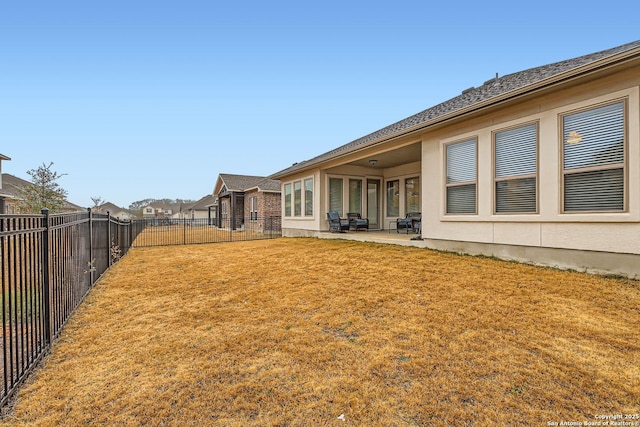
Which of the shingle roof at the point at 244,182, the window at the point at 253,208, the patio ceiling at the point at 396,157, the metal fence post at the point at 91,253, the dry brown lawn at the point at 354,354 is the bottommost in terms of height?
the dry brown lawn at the point at 354,354

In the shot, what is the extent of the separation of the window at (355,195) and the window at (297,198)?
2.63 meters

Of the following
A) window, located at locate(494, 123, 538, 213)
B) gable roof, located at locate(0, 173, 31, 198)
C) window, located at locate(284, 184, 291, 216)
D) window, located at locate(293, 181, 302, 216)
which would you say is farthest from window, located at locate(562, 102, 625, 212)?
gable roof, located at locate(0, 173, 31, 198)

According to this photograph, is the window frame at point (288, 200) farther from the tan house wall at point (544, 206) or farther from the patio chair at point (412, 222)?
the tan house wall at point (544, 206)

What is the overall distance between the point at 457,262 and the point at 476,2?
11.3 m

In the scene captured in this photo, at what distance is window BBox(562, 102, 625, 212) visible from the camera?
472cm

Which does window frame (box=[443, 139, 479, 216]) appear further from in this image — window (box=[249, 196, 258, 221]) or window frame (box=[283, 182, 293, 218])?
window (box=[249, 196, 258, 221])

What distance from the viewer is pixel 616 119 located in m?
4.75

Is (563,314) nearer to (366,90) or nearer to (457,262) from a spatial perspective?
(457,262)

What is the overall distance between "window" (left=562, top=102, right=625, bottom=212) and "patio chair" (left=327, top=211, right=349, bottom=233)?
707 centimetres

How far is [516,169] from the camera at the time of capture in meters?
6.05

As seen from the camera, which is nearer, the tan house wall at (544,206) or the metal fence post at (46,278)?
the metal fence post at (46,278)

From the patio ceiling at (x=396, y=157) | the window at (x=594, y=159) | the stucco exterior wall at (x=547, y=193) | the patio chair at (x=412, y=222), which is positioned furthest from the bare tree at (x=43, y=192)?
the window at (x=594, y=159)

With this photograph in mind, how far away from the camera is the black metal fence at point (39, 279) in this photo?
238 centimetres

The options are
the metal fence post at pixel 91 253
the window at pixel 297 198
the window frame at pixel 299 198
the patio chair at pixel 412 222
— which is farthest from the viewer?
the window at pixel 297 198
